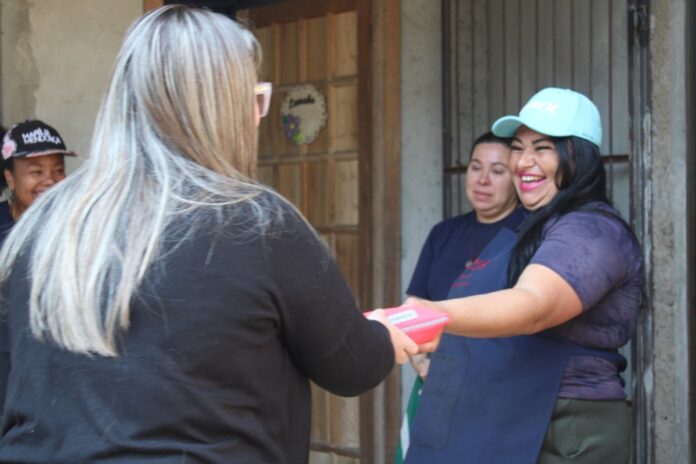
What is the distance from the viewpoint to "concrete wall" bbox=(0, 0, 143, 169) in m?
Answer: 5.01

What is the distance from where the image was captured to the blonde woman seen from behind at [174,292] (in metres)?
1.63

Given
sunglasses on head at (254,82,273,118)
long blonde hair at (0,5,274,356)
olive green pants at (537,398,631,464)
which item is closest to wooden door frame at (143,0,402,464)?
olive green pants at (537,398,631,464)

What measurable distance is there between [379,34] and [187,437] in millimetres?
3685

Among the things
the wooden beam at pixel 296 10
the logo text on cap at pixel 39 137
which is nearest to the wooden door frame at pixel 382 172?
the wooden beam at pixel 296 10

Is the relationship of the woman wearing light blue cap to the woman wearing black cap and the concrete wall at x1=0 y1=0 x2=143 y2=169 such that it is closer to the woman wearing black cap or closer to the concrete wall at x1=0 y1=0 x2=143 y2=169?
the woman wearing black cap

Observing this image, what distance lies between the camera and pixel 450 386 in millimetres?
2951

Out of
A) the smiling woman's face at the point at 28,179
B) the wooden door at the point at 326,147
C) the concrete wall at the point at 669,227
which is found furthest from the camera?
the wooden door at the point at 326,147

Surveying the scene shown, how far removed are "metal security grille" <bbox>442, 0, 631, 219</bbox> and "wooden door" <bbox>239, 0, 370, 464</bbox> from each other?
52 centimetres

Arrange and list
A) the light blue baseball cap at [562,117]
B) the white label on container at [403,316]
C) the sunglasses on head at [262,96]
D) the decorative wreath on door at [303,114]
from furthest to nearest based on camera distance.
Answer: the decorative wreath on door at [303,114] → the light blue baseball cap at [562,117] → the white label on container at [403,316] → the sunglasses on head at [262,96]

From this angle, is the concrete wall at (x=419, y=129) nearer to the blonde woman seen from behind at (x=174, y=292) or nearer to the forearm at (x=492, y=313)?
the forearm at (x=492, y=313)

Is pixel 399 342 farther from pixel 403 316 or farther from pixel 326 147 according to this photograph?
pixel 326 147

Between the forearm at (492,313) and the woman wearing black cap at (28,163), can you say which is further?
the woman wearing black cap at (28,163)

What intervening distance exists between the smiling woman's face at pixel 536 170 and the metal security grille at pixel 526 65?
1.21 m

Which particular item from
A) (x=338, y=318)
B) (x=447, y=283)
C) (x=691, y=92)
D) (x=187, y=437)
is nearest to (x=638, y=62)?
(x=691, y=92)
